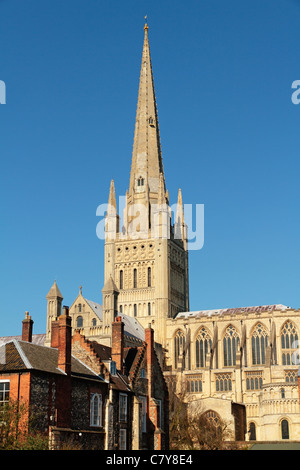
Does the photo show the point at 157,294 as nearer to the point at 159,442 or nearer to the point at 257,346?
the point at 257,346

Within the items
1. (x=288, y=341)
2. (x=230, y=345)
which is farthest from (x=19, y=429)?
(x=230, y=345)

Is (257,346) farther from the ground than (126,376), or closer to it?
farther from the ground

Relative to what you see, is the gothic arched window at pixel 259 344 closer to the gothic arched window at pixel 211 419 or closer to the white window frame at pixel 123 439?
the gothic arched window at pixel 211 419

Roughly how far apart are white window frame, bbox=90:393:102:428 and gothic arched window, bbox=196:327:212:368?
54.6 m

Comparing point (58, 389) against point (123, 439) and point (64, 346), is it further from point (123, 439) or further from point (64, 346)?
point (123, 439)

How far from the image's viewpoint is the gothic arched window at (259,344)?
91938mm

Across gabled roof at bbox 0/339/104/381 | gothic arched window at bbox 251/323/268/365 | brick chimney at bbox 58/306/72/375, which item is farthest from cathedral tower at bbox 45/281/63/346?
brick chimney at bbox 58/306/72/375

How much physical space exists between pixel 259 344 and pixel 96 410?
53915mm

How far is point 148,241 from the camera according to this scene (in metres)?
105

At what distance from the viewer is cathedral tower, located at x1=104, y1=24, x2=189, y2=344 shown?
102 meters

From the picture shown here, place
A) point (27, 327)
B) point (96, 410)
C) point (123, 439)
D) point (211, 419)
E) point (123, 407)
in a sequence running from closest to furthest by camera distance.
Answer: point (96, 410) < point (123, 439) < point (123, 407) < point (27, 327) < point (211, 419)
